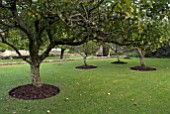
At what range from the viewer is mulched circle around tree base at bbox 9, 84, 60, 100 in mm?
5851

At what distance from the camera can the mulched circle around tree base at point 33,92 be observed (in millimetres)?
5851

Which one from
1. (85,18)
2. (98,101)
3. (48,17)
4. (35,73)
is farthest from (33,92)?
(85,18)

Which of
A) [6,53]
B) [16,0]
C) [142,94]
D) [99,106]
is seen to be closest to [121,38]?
[142,94]

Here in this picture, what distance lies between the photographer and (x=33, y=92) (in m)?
6.06

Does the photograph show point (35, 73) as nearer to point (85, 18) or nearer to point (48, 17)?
point (48, 17)

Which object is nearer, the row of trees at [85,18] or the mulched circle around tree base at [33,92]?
the row of trees at [85,18]

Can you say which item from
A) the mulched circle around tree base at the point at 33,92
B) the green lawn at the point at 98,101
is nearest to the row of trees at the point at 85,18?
the mulched circle around tree base at the point at 33,92

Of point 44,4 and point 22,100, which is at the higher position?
point 44,4

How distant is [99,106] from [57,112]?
1013 mm

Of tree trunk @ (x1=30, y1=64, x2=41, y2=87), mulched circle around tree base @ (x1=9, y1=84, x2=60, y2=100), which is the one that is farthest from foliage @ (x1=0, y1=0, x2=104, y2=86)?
mulched circle around tree base @ (x1=9, y1=84, x2=60, y2=100)

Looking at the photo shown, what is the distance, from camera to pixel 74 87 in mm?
7043

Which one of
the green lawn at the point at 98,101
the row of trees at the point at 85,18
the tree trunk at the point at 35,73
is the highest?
the row of trees at the point at 85,18

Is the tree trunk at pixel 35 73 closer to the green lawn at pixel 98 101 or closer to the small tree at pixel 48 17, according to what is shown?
the small tree at pixel 48 17

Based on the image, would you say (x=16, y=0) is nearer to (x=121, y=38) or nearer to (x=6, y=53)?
(x=121, y=38)
